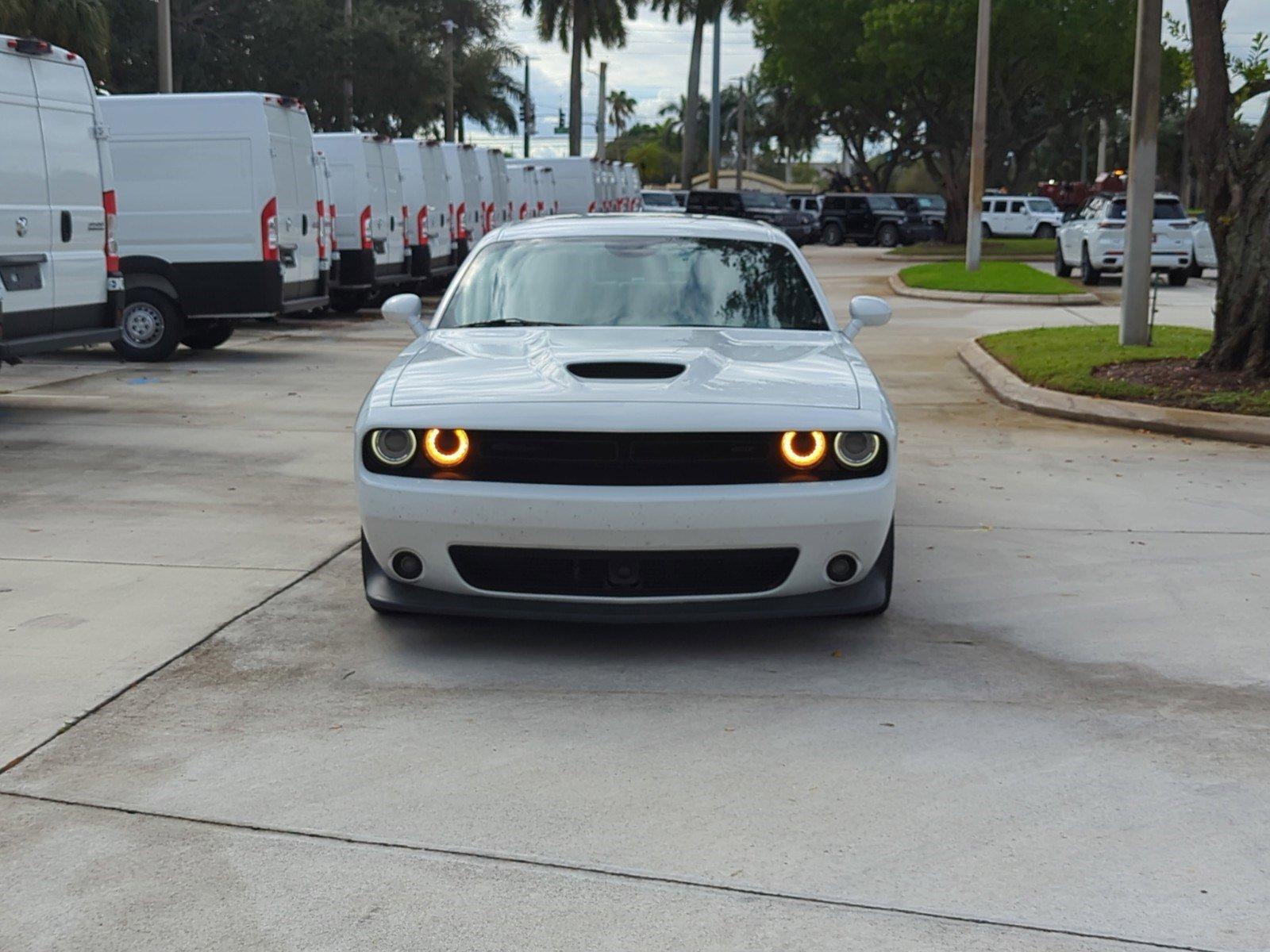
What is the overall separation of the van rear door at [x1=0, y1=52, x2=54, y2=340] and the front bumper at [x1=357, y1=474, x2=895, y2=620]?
20.8 ft

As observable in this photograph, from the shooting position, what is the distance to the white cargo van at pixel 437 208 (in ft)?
75.4

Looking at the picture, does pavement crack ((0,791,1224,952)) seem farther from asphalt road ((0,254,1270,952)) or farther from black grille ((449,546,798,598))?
black grille ((449,546,798,598))

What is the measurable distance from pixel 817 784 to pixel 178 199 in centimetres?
1217

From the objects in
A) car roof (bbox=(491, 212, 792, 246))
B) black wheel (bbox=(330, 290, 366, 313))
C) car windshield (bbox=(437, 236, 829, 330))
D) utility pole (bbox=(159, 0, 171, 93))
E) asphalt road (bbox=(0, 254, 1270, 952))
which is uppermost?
utility pole (bbox=(159, 0, 171, 93))

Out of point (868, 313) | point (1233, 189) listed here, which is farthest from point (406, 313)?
point (1233, 189)

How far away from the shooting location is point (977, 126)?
98.3 feet

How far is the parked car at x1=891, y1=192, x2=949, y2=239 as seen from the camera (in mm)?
52688

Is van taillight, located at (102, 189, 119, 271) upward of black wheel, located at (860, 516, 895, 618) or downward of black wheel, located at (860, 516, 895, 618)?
upward

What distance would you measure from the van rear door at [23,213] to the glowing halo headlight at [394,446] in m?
6.21

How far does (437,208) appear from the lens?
76.6ft

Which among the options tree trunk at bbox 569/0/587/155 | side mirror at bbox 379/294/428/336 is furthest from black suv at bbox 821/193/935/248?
side mirror at bbox 379/294/428/336

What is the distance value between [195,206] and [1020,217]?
43.0m

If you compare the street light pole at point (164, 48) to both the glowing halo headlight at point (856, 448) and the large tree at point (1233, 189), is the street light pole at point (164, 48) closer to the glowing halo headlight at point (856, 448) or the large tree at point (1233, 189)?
the large tree at point (1233, 189)

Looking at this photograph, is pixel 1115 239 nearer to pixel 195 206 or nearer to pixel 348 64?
pixel 195 206
